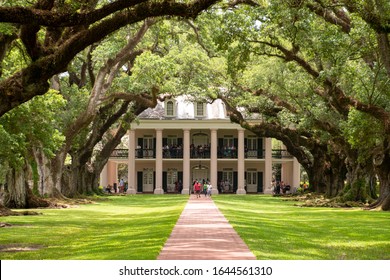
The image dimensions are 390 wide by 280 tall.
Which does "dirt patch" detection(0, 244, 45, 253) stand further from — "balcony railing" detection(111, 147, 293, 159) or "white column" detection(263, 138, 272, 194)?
"balcony railing" detection(111, 147, 293, 159)

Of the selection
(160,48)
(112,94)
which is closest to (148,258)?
(112,94)

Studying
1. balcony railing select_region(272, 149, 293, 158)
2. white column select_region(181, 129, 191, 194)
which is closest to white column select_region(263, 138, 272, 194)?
balcony railing select_region(272, 149, 293, 158)

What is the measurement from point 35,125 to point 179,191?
145 feet

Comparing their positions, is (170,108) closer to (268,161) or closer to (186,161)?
(186,161)

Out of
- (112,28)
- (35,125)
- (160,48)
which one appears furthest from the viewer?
(160,48)

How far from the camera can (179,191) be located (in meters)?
73.1

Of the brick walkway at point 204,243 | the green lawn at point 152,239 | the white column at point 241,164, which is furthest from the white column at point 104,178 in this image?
the brick walkway at point 204,243

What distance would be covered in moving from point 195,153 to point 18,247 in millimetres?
56337

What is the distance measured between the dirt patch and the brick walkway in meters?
3.14

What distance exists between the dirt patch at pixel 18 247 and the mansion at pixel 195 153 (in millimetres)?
53032

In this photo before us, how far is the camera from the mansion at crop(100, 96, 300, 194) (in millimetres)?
71438

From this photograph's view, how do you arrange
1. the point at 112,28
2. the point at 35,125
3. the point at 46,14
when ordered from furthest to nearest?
the point at 35,125 → the point at 112,28 → the point at 46,14

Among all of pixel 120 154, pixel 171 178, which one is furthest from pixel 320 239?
pixel 120 154

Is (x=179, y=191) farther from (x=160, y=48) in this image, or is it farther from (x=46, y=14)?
(x=46, y=14)
